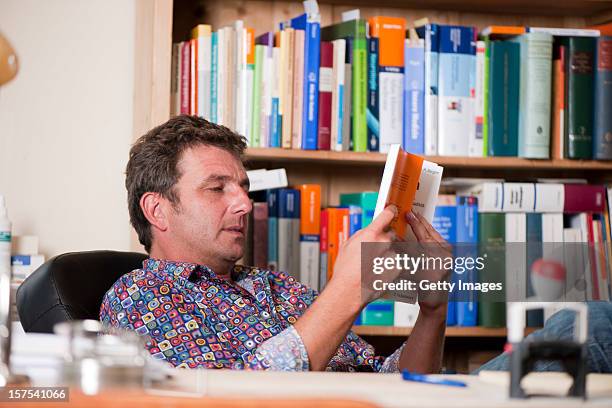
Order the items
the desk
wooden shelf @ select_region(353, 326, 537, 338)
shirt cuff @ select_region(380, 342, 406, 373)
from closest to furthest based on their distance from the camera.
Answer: the desk
shirt cuff @ select_region(380, 342, 406, 373)
wooden shelf @ select_region(353, 326, 537, 338)

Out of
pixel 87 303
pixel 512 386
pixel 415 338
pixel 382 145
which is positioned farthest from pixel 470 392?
pixel 382 145

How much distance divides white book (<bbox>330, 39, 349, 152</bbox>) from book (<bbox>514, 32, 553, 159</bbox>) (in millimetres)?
486

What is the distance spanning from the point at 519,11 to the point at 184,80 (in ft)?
3.41

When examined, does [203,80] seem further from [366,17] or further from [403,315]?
[403,315]

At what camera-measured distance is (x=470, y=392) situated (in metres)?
0.88

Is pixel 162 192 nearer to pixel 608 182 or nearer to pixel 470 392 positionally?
pixel 470 392

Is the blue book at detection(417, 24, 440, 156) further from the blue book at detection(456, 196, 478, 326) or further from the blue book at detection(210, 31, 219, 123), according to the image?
the blue book at detection(210, 31, 219, 123)

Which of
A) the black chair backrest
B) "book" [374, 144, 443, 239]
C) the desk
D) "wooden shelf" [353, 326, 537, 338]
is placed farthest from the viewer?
"wooden shelf" [353, 326, 537, 338]

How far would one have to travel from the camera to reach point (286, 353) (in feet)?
4.39

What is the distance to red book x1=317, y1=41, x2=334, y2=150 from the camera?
7.46 feet

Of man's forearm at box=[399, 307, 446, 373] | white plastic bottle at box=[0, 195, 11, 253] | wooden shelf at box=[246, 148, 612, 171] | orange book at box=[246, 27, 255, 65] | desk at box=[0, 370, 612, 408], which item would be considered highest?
orange book at box=[246, 27, 255, 65]

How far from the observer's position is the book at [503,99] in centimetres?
236

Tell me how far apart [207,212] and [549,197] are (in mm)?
1094

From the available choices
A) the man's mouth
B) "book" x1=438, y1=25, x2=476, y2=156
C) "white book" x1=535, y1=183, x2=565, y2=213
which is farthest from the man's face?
"white book" x1=535, y1=183, x2=565, y2=213
